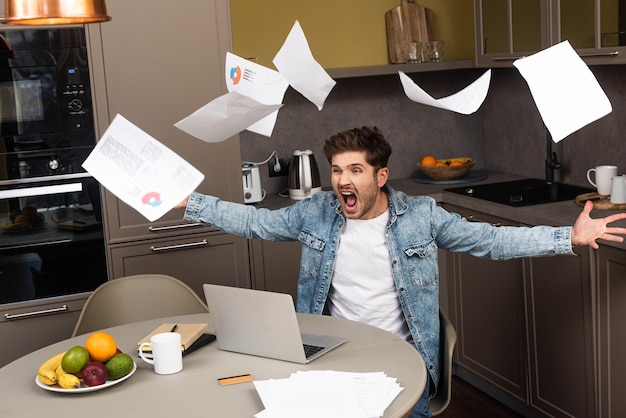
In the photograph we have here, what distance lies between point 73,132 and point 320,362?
1.81 meters

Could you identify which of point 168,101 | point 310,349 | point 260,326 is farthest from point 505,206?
point 260,326

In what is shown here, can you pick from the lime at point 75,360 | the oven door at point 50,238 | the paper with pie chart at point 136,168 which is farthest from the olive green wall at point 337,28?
the lime at point 75,360

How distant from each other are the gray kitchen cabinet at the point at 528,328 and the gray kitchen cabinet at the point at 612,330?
0.05 m

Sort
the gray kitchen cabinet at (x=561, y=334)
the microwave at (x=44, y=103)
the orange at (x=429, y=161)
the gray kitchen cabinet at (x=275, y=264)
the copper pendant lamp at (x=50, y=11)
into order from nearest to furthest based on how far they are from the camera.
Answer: the copper pendant lamp at (x=50, y=11) < the gray kitchen cabinet at (x=561, y=334) < the microwave at (x=44, y=103) < the gray kitchen cabinet at (x=275, y=264) < the orange at (x=429, y=161)

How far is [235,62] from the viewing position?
2801 millimetres

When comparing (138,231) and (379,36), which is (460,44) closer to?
(379,36)

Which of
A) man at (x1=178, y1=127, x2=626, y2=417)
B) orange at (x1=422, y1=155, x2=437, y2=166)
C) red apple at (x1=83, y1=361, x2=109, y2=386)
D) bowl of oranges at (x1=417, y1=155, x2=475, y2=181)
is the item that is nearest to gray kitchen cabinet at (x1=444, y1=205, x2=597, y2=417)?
bowl of oranges at (x1=417, y1=155, x2=475, y2=181)

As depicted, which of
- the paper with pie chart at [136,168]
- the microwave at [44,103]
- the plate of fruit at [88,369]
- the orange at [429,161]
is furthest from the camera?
the orange at [429,161]

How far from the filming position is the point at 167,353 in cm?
223

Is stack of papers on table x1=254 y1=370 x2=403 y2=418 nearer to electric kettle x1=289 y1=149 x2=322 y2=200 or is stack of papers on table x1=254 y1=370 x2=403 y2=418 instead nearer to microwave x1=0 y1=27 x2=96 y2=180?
microwave x1=0 y1=27 x2=96 y2=180

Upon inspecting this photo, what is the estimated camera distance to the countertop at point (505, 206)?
11.0 feet

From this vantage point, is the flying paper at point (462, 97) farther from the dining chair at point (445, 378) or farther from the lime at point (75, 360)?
the lime at point (75, 360)

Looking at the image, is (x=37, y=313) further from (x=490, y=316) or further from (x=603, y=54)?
(x=603, y=54)

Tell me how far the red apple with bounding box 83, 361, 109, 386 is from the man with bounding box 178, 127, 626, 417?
0.69 m
